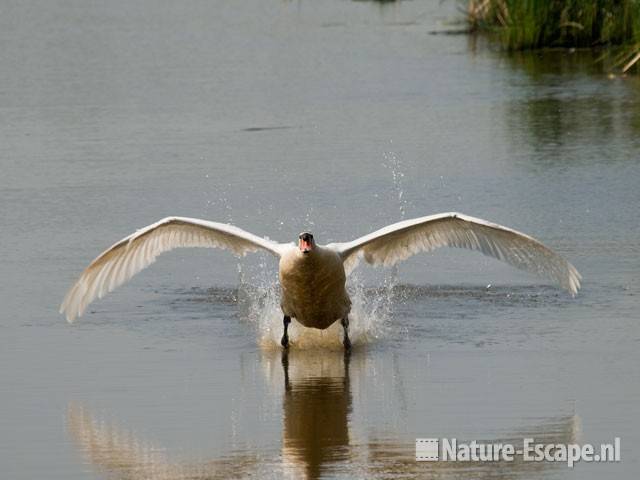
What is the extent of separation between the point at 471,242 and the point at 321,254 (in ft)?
3.88

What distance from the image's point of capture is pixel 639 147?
19109 mm

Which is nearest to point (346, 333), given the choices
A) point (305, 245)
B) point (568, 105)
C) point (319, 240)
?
point (305, 245)

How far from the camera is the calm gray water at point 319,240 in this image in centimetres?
955

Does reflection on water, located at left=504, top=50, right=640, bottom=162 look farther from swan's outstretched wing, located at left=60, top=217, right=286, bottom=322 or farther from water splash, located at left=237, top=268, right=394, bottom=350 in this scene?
swan's outstretched wing, located at left=60, top=217, right=286, bottom=322

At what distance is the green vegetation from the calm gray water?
54cm

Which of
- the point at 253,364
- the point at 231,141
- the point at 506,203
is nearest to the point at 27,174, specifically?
the point at 231,141

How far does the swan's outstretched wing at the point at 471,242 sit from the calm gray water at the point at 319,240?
380mm

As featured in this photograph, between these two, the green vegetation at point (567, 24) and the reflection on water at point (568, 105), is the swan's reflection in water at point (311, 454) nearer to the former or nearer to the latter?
the reflection on water at point (568, 105)

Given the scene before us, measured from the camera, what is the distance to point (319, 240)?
1497cm

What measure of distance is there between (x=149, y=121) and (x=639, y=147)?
606 cm

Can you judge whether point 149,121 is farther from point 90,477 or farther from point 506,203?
point 90,477

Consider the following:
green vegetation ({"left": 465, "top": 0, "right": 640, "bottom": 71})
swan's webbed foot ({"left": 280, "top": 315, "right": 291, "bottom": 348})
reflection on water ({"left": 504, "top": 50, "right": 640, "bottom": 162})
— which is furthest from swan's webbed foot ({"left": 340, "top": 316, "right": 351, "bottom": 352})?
green vegetation ({"left": 465, "top": 0, "right": 640, "bottom": 71})

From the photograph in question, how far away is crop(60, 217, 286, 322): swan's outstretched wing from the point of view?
1208cm

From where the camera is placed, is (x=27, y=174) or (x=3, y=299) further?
(x=27, y=174)
